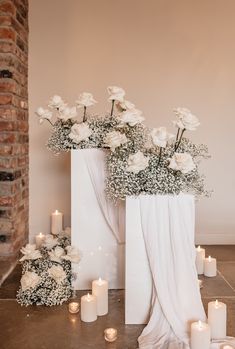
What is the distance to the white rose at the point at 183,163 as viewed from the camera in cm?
174

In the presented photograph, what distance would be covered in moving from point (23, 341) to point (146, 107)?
209cm

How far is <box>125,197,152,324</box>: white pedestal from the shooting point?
6.29 ft

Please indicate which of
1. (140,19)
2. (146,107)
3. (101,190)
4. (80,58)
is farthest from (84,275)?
(140,19)

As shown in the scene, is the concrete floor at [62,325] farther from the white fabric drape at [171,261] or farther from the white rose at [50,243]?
the white rose at [50,243]

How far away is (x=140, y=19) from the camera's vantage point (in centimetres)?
322

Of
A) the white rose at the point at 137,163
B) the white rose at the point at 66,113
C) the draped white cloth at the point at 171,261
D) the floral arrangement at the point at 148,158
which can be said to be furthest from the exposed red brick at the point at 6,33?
the draped white cloth at the point at 171,261

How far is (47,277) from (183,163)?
1029mm

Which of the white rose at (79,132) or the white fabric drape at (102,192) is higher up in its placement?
the white rose at (79,132)

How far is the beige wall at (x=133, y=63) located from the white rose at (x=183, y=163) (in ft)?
5.17

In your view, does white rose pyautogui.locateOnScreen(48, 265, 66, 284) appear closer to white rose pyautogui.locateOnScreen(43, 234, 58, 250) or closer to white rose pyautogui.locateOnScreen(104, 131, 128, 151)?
white rose pyautogui.locateOnScreen(43, 234, 58, 250)

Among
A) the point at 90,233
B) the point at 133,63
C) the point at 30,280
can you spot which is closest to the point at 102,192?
the point at 90,233

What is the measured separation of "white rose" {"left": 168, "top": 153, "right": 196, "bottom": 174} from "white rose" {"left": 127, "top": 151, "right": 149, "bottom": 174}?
0.13 m

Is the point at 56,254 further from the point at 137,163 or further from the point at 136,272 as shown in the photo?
the point at 137,163

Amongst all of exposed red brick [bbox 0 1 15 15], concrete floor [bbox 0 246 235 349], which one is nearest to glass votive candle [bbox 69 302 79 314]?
concrete floor [bbox 0 246 235 349]
